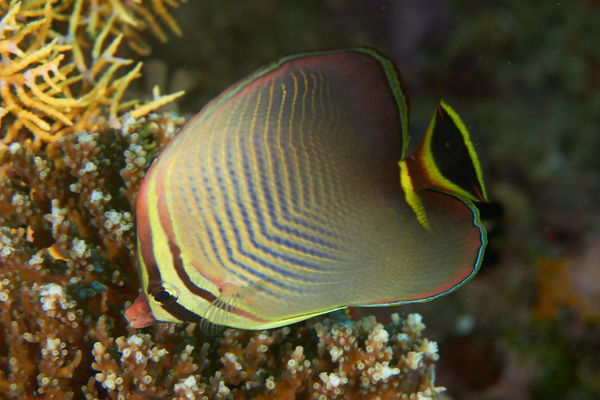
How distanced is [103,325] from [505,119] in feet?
12.5

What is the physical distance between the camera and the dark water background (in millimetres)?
3211

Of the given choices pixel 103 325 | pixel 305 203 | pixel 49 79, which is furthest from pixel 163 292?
pixel 49 79

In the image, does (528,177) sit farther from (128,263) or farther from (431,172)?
(128,263)

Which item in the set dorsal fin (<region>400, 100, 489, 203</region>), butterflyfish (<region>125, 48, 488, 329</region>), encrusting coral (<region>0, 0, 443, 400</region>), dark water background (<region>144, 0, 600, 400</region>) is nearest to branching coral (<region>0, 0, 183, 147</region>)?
encrusting coral (<region>0, 0, 443, 400</region>)

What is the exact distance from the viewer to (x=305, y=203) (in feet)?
3.79

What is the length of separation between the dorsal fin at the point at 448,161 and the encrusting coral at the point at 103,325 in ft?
2.41

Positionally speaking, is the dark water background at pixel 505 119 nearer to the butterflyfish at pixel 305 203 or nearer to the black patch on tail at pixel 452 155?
the butterflyfish at pixel 305 203

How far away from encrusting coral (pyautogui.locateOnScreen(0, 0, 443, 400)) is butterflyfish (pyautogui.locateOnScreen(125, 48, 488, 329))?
321 millimetres

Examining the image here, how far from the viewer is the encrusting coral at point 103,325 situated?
1.38 metres

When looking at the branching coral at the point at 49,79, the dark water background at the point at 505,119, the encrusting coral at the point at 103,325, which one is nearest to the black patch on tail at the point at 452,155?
the encrusting coral at the point at 103,325

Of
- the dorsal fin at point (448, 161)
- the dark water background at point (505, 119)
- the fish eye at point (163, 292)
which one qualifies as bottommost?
the dark water background at point (505, 119)

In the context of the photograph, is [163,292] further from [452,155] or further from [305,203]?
[452,155]

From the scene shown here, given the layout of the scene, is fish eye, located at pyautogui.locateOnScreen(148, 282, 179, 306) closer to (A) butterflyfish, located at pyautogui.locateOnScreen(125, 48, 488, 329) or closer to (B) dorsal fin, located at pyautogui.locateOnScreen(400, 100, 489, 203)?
(A) butterflyfish, located at pyautogui.locateOnScreen(125, 48, 488, 329)

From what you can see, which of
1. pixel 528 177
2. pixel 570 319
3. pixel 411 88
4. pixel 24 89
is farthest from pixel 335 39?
pixel 570 319
